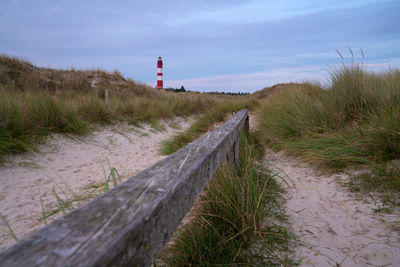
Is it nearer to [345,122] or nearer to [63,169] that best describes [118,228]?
[63,169]

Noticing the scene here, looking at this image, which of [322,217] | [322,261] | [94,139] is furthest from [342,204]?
[94,139]

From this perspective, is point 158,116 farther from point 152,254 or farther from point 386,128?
point 152,254

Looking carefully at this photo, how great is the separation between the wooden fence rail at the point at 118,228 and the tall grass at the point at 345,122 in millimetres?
2725

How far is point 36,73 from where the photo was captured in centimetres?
931

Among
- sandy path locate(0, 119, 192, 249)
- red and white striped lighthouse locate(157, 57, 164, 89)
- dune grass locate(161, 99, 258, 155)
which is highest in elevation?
red and white striped lighthouse locate(157, 57, 164, 89)

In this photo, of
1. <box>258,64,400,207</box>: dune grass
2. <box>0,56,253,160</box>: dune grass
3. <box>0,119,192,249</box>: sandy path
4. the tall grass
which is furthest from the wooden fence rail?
<box>0,56,253,160</box>: dune grass

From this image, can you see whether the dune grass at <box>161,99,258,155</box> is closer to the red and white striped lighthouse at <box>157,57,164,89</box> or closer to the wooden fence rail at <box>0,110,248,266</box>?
the wooden fence rail at <box>0,110,248,266</box>

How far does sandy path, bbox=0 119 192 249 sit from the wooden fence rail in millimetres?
1038

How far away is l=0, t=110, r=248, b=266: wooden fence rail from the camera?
402 millimetres

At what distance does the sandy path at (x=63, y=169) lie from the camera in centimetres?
232

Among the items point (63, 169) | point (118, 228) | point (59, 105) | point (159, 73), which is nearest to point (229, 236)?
point (118, 228)

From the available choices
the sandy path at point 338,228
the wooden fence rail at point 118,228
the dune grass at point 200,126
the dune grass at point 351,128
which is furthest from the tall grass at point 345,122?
the wooden fence rail at point 118,228

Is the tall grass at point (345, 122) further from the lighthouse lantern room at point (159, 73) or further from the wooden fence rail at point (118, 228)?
the lighthouse lantern room at point (159, 73)

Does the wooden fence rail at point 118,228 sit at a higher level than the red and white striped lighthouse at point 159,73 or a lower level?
lower
